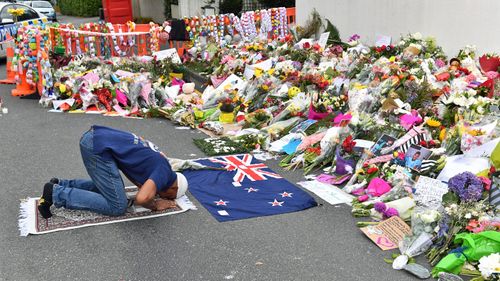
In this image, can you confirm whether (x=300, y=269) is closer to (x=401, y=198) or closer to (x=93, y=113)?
(x=401, y=198)

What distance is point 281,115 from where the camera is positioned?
8.83 meters

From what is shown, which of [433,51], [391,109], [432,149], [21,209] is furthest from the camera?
[433,51]

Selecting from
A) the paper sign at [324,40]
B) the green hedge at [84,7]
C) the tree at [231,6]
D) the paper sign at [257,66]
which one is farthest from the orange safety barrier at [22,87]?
the green hedge at [84,7]

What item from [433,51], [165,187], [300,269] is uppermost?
[433,51]

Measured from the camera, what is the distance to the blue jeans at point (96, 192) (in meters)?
5.32

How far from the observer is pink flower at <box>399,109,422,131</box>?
6977mm

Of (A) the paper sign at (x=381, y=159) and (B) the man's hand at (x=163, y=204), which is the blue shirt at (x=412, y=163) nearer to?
(A) the paper sign at (x=381, y=159)

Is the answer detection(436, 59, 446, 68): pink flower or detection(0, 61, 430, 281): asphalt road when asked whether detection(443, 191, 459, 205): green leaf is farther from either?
detection(436, 59, 446, 68): pink flower

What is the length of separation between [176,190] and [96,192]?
829mm

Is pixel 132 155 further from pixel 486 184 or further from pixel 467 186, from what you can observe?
pixel 486 184

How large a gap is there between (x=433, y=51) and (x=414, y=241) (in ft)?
21.4

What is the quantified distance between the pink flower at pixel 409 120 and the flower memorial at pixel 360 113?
0.8 inches

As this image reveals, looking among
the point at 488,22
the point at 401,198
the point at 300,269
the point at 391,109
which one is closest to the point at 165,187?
the point at 300,269

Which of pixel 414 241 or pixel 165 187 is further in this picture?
pixel 165 187
